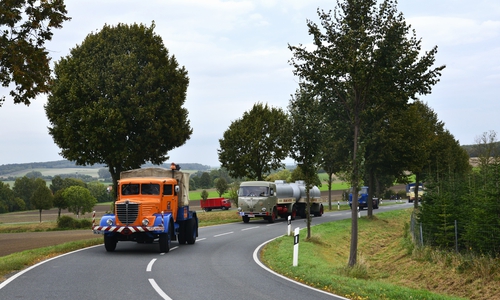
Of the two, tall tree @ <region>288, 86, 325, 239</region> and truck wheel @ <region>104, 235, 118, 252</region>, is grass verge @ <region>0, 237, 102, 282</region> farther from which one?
tall tree @ <region>288, 86, 325, 239</region>

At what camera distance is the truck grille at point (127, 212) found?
19.9 metres

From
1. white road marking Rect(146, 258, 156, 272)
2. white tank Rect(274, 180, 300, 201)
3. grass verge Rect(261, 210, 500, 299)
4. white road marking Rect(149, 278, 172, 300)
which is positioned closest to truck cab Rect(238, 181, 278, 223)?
white tank Rect(274, 180, 300, 201)

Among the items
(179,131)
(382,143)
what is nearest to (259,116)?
(382,143)

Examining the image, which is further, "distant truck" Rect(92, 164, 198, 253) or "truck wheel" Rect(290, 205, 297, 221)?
"truck wheel" Rect(290, 205, 297, 221)

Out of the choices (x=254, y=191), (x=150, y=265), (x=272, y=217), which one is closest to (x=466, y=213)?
(x=150, y=265)

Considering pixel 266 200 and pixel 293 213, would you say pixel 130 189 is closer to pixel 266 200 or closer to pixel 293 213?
pixel 266 200

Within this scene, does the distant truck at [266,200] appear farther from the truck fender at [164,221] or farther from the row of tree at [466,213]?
the truck fender at [164,221]

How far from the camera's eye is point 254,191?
126ft

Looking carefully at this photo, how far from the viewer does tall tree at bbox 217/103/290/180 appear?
47.9 meters

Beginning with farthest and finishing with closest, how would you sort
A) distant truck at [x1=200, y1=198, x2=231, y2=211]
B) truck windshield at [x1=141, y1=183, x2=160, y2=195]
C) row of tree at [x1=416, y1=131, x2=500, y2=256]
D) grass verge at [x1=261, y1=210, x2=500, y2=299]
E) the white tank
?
distant truck at [x1=200, y1=198, x2=231, y2=211] < the white tank < truck windshield at [x1=141, y1=183, x2=160, y2=195] < row of tree at [x1=416, y1=131, x2=500, y2=256] < grass verge at [x1=261, y1=210, x2=500, y2=299]

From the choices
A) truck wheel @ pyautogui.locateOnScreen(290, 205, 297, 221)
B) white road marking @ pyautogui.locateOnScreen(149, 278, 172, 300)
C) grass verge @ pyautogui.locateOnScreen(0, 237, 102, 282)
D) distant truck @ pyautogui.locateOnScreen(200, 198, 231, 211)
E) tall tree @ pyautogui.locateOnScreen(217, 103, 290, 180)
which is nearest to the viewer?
white road marking @ pyautogui.locateOnScreen(149, 278, 172, 300)

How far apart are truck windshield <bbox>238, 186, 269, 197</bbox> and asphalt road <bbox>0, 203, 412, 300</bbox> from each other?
16492mm

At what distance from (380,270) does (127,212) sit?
438 inches

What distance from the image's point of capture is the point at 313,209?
4844 cm
